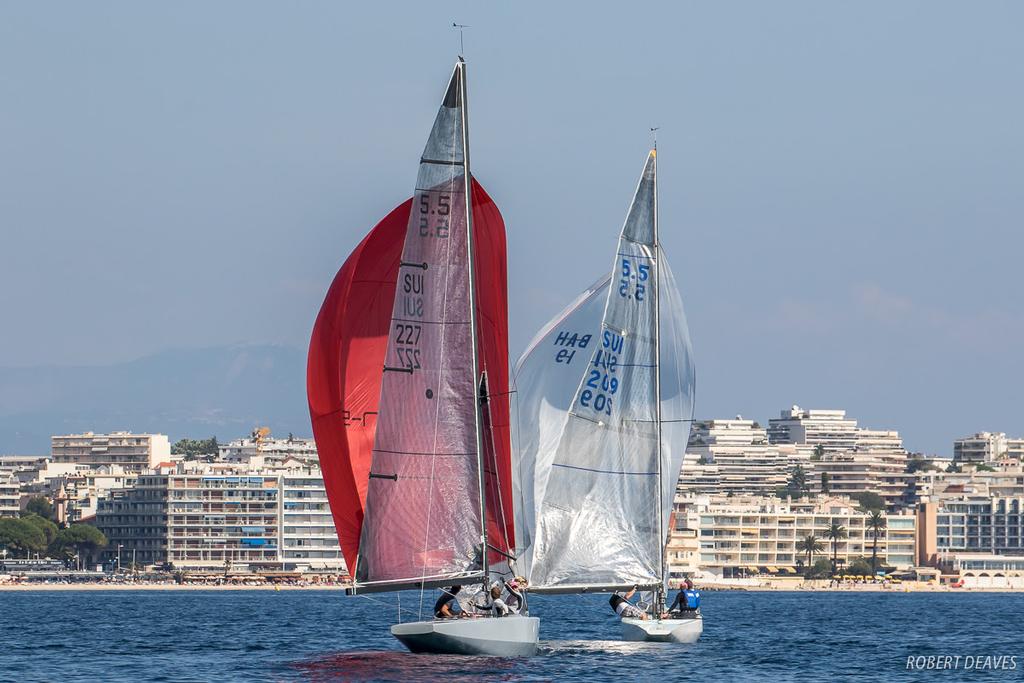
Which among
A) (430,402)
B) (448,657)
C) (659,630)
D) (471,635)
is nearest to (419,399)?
(430,402)

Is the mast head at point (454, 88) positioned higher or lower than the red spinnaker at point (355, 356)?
higher

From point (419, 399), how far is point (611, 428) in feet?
34.3

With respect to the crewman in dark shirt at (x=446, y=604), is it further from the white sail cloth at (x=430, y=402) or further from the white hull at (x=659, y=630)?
the white hull at (x=659, y=630)

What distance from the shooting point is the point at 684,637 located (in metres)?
53.1

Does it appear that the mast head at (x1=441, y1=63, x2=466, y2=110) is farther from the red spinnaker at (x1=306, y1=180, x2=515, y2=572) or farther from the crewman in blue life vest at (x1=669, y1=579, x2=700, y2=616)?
the crewman in blue life vest at (x1=669, y1=579, x2=700, y2=616)

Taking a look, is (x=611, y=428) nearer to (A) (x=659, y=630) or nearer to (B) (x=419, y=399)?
(A) (x=659, y=630)

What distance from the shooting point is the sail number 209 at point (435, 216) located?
138 feet

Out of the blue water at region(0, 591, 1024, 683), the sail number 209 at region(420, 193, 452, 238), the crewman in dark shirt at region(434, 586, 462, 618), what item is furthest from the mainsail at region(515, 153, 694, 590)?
the sail number 209 at region(420, 193, 452, 238)

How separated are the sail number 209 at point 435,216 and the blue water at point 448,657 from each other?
844cm

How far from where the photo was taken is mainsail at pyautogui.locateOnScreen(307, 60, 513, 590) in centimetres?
4194

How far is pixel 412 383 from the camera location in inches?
1657

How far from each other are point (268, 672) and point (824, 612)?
74.4 metres

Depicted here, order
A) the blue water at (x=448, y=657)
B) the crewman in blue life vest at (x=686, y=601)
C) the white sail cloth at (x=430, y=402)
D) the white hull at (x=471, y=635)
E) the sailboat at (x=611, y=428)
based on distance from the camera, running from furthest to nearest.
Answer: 1. the crewman in blue life vest at (x=686, y=601)
2. the sailboat at (x=611, y=428)
3. the blue water at (x=448, y=657)
4. the white sail cloth at (x=430, y=402)
5. the white hull at (x=471, y=635)

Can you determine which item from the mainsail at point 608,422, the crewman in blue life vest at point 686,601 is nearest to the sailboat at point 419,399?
the mainsail at point 608,422
